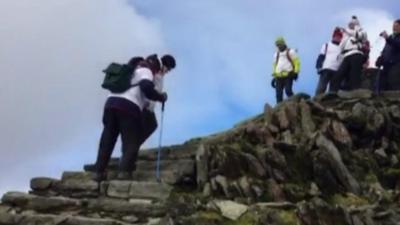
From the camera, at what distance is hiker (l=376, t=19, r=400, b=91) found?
20.8m

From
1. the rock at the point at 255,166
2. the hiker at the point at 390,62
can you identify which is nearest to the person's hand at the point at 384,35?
the hiker at the point at 390,62

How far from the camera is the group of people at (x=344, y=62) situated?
69.7 feet

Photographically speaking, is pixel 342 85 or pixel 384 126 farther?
pixel 342 85

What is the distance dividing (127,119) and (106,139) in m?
0.56

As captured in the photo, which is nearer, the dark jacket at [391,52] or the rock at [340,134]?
the rock at [340,134]

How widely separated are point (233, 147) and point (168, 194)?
2.23 m

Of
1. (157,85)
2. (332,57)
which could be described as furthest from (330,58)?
(157,85)

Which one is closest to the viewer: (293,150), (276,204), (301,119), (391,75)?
(276,204)

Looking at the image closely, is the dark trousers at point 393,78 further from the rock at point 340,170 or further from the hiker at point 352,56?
the rock at point 340,170

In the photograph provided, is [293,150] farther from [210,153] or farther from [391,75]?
[391,75]

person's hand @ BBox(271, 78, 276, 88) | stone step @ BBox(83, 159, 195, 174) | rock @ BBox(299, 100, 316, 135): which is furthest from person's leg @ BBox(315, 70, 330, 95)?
stone step @ BBox(83, 159, 195, 174)

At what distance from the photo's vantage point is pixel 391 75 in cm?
2189

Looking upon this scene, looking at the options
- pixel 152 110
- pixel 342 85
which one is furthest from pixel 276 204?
pixel 342 85

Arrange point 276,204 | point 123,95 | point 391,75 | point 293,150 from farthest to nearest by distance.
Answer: point 391,75
point 293,150
point 123,95
point 276,204
